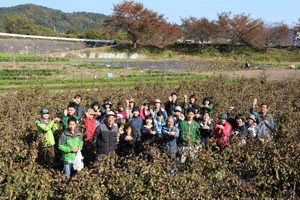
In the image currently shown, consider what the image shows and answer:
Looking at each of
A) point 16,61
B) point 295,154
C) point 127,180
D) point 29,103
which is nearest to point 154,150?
point 127,180

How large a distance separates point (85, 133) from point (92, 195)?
2.37 meters

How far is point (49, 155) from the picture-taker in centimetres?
515

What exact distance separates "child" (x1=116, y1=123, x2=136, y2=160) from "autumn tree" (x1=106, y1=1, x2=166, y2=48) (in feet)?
125

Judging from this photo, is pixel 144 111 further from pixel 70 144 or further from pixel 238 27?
pixel 238 27

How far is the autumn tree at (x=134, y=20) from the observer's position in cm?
4148

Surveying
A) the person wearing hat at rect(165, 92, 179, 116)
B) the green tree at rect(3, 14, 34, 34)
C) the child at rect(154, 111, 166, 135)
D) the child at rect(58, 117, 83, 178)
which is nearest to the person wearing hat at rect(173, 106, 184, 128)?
the child at rect(154, 111, 166, 135)

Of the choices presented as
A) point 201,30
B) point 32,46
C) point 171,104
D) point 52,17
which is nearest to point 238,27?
point 201,30

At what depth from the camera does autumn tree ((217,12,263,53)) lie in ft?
143

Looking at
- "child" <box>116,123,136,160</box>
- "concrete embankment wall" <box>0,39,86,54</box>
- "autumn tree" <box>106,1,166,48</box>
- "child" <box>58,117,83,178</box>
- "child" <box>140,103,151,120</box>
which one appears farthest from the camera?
"autumn tree" <box>106,1,166,48</box>

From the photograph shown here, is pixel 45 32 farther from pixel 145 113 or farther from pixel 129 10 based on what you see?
pixel 145 113

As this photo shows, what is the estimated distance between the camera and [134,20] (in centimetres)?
4116

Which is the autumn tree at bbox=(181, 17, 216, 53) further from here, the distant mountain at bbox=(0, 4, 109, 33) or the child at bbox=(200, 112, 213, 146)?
the distant mountain at bbox=(0, 4, 109, 33)

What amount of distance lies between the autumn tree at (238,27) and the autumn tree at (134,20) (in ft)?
35.3

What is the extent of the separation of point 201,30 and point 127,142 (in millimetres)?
42525
